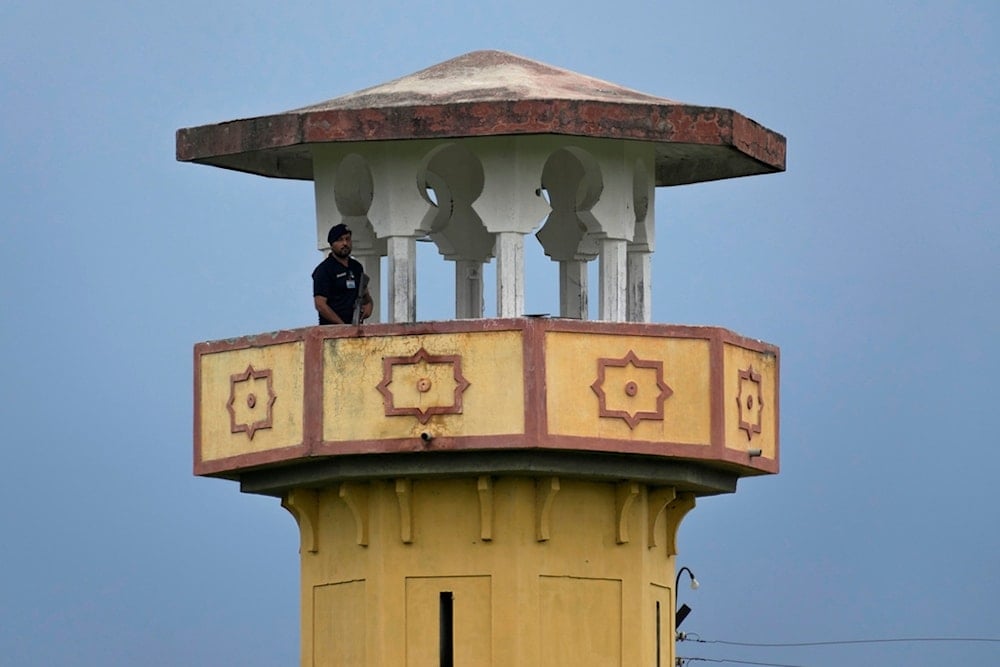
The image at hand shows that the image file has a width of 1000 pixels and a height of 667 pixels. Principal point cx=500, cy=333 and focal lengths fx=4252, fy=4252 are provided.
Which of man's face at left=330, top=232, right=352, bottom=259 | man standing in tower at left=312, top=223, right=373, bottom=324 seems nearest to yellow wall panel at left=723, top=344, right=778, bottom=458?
man standing in tower at left=312, top=223, right=373, bottom=324

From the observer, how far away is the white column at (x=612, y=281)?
43.6 m

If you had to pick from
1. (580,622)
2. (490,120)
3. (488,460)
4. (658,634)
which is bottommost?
(658,634)

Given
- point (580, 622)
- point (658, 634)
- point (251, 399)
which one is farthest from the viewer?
point (658, 634)

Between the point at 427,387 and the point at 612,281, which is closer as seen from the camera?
the point at 427,387

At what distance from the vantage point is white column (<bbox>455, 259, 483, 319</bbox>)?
4556 centimetres

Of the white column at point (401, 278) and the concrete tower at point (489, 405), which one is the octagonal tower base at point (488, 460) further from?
the white column at point (401, 278)

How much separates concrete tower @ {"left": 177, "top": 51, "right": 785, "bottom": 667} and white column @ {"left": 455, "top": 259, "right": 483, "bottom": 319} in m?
1.11

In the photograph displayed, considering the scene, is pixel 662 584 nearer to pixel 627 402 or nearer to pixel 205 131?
pixel 627 402

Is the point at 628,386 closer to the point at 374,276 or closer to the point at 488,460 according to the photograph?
the point at 488,460

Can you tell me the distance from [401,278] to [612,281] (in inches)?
86.1

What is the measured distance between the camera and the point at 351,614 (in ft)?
142

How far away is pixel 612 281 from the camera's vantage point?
43594 mm

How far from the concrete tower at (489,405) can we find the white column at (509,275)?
0.07 feet

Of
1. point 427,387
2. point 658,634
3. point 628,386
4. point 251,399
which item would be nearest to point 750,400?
point 628,386
